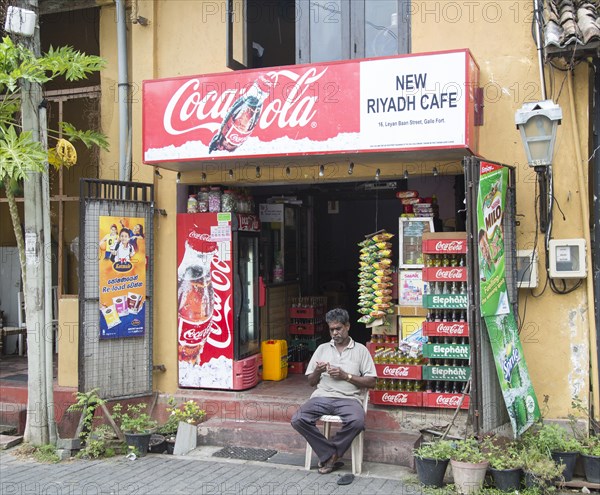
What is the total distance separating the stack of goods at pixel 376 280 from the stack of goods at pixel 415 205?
44cm

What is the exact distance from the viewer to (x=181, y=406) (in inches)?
327

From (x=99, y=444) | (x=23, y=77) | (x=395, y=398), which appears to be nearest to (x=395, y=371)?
(x=395, y=398)

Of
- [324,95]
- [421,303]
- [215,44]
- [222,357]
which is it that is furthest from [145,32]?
[421,303]

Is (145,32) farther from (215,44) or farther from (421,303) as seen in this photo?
(421,303)

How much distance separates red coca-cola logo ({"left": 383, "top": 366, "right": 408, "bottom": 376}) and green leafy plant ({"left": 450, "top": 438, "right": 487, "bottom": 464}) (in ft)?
4.21

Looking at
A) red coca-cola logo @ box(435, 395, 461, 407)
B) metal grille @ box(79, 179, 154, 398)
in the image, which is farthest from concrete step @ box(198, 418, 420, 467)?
metal grille @ box(79, 179, 154, 398)

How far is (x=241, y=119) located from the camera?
23.4 feet

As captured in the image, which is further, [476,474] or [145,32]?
[145,32]

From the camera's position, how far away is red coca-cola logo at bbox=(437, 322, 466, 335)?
22.9ft

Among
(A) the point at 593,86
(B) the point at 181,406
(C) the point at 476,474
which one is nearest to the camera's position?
(C) the point at 476,474

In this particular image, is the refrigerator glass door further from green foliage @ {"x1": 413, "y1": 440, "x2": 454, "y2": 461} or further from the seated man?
green foliage @ {"x1": 413, "y1": 440, "x2": 454, "y2": 461}

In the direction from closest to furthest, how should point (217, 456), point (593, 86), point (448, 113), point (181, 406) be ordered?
point (448, 113) → point (593, 86) → point (217, 456) → point (181, 406)

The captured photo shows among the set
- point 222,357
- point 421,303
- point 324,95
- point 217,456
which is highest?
point 324,95

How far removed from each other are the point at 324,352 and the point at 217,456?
5.64 feet
